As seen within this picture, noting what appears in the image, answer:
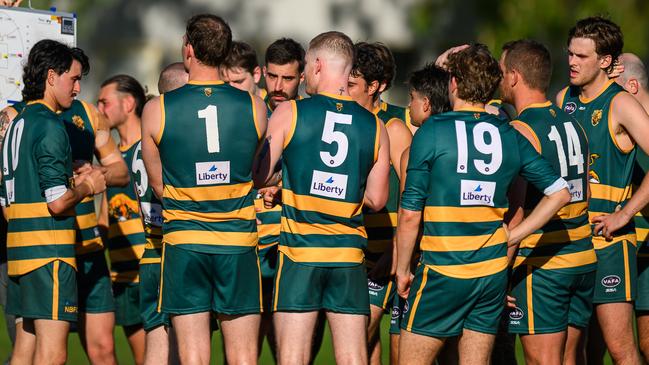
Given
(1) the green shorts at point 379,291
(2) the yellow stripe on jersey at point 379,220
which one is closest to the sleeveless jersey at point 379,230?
(2) the yellow stripe on jersey at point 379,220

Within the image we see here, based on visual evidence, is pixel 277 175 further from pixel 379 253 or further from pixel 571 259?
pixel 571 259

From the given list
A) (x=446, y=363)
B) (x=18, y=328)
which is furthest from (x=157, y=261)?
(x=446, y=363)

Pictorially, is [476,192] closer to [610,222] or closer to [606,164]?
[610,222]

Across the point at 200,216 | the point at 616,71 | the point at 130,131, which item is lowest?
the point at 200,216

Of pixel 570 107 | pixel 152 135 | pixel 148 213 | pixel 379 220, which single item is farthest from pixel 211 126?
pixel 570 107

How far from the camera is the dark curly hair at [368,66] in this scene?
292 inches

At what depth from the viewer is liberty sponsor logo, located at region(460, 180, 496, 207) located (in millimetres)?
6191

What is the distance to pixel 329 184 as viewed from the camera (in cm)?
647

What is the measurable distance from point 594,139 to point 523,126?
959 mm

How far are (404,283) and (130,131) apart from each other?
3.27m

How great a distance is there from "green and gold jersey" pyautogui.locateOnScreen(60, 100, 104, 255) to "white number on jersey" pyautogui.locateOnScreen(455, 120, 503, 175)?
2937 mm

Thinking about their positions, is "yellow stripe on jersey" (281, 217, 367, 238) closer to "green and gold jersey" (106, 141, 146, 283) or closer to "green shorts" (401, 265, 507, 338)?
"green shorts" (401, 265, 507, 338)

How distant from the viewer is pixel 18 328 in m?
7.42

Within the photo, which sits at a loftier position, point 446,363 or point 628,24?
point 628,24
